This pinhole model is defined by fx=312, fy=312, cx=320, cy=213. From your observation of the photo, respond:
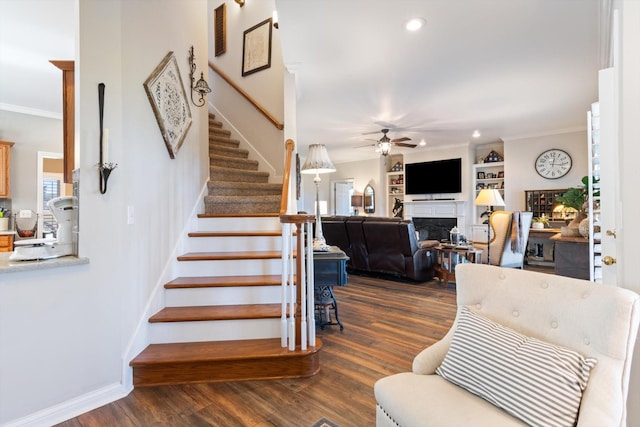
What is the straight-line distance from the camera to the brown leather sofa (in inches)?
180

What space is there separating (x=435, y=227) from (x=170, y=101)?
673 centimetres

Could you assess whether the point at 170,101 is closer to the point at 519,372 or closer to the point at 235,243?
the point at 235,243

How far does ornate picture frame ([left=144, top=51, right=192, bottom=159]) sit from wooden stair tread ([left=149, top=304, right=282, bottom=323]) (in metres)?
1.30

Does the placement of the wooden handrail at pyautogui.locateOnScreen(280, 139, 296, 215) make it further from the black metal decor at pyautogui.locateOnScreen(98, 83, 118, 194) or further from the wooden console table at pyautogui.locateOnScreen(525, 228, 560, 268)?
the wooden console table at pyautogui.locateOnScreen(525, 228, 560, 268)

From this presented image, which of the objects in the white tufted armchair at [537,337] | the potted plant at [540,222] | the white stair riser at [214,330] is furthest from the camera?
the potted plant at [540,222]

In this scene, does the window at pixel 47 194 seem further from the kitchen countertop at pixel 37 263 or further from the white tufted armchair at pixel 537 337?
the white tufted armchair at pixel 537 337

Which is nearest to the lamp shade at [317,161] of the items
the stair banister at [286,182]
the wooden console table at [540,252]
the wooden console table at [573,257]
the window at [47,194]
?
the stair banister at [286,182]

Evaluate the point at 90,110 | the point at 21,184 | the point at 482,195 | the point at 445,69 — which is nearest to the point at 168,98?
the point at 90,110

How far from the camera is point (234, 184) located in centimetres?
380

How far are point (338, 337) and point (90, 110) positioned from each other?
8.36 feet

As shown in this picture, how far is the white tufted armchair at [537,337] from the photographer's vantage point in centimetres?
100

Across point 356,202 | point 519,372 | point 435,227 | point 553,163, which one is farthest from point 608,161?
point 356,202

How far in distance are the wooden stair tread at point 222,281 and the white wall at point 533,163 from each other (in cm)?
610

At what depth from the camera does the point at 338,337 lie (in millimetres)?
2865
